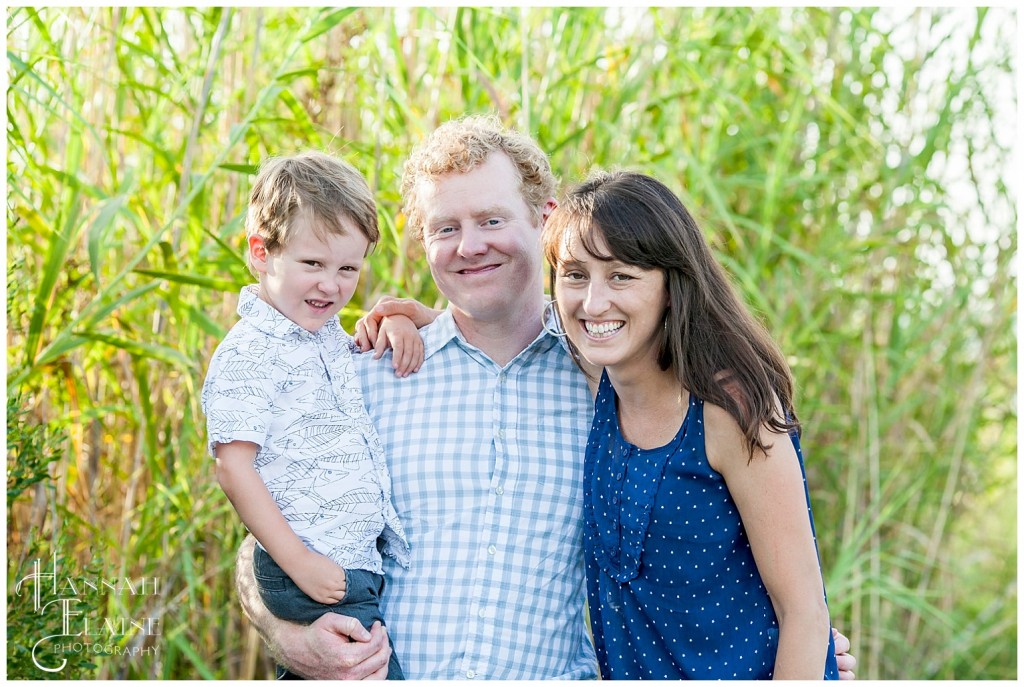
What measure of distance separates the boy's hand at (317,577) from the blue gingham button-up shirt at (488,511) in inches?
6.7

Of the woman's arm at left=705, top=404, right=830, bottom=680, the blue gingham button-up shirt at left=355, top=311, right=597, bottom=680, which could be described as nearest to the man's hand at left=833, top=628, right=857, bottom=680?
the woman's arm at left=705, top=404, right=830, bottom=680

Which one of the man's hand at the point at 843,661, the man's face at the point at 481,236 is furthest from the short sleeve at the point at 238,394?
the man's hand at the point at 843,661

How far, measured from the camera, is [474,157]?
177 centimetres

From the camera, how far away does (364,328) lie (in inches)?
75.1

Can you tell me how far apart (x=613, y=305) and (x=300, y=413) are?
0.53 m

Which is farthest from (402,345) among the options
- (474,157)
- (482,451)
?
(474,157)

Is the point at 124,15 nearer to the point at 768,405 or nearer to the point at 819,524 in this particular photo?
the point at 768,405

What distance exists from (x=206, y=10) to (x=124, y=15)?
17cm

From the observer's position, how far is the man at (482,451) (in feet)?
5.57

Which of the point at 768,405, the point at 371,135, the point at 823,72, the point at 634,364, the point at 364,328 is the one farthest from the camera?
the point at 823,72

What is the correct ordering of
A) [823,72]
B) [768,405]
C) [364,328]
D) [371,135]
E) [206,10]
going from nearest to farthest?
[768,405] → [364,328] → [206,10] → [371,135] → [823,72]

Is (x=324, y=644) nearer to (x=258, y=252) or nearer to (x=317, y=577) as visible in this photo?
(x=317, y=577)

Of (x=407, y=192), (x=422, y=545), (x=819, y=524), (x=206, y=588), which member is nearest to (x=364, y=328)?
(x=407, y=192)

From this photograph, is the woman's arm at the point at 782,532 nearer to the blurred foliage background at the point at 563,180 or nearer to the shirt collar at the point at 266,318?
the shirt collar at the point at 266,318
